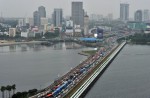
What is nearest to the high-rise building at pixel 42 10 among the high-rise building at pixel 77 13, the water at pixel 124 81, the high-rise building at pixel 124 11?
the high-rise building at pixel 77 13

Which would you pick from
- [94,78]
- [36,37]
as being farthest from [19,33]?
[94,78]

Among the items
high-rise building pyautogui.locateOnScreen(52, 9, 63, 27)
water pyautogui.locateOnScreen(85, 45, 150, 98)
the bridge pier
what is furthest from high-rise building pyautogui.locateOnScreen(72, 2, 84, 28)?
the bridge pier

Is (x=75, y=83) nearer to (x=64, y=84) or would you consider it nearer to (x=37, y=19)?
(x=64, y=84)

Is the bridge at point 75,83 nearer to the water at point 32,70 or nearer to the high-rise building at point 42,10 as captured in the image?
the water at point 32,70

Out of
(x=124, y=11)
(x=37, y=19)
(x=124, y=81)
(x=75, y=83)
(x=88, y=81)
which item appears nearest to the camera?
(x=75, y=83)

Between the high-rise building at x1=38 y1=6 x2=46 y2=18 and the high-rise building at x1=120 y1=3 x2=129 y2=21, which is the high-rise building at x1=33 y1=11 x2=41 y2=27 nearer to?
the high-rise building at x1=38 y1=6 x2=46 y2=18

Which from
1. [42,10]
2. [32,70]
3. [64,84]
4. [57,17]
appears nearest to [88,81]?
[64,84]
